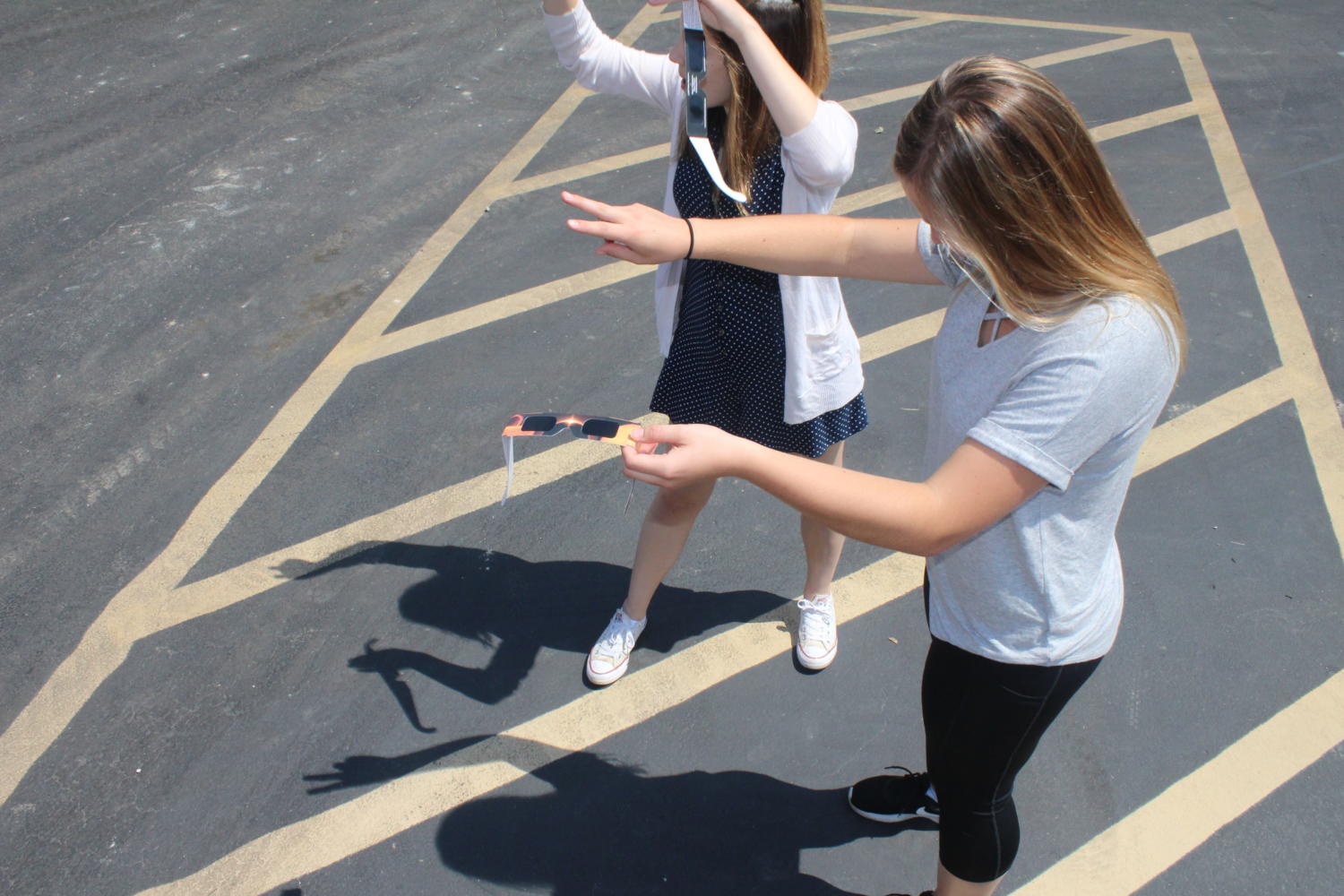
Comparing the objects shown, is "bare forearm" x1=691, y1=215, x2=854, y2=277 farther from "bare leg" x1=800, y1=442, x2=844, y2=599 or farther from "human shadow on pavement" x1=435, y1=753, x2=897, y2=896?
"human shadow on pavement" x1=435, y1=753, x2=897, y2=896

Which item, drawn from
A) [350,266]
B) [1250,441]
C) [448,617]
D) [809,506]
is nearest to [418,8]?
[350,266]

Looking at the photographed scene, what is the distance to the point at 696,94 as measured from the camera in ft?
7.03

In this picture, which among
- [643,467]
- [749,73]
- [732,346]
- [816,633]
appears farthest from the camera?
[816,633]

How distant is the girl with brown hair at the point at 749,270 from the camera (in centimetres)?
213

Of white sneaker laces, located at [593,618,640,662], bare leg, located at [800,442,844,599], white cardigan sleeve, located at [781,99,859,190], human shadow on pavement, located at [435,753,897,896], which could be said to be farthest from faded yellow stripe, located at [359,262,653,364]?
white cardigan sleeve, located at [781,99,859,190]

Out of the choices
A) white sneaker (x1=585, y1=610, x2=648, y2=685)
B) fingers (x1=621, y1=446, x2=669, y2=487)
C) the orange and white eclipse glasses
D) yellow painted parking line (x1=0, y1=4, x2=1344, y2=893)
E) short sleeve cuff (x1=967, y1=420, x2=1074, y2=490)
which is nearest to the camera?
short sleeve cuff (x1=967, y1=420, x2=1074, y2=490)

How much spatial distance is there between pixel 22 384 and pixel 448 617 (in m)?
2.47

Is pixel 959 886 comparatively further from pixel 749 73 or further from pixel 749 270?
pixel 749 73

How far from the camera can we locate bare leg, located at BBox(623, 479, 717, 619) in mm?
2787

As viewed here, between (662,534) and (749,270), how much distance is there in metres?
0.86

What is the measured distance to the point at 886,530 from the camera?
1.41 m

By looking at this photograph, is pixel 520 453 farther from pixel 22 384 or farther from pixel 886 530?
pixel 886 530

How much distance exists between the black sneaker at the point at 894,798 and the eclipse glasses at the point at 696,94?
1623 mm

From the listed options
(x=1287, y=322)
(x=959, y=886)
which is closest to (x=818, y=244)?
(x=959, y=886)
